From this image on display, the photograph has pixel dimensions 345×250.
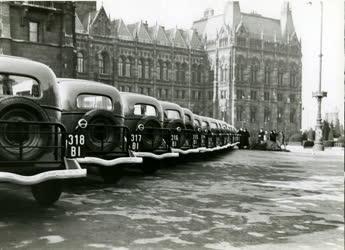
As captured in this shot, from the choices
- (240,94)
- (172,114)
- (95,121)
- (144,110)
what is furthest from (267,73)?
(95,121)

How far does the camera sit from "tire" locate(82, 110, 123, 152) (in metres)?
9.59

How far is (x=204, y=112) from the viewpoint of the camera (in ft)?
278

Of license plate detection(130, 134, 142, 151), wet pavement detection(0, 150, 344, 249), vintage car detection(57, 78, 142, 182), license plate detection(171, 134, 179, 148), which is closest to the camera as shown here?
→ wet pavement detection(0, 150, 344, 249)

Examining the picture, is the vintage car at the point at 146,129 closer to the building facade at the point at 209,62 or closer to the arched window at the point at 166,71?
the building facade at the point at 209,62

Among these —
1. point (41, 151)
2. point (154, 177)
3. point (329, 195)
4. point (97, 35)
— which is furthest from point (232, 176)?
point (97, 35)

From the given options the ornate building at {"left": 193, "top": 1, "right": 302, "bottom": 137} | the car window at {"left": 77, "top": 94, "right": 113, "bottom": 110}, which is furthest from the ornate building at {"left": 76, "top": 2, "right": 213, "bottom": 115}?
the car window at {"left": 77, "top": 94, "right": 113, "bottom": 110}

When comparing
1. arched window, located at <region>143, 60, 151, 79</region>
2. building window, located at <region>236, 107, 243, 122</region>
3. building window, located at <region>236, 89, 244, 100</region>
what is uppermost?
arched window, located at <region>143, 60, 151, 79</region>

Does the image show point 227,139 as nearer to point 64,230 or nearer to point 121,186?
point 121,186

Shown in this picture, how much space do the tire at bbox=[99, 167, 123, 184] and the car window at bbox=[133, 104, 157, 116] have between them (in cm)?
226

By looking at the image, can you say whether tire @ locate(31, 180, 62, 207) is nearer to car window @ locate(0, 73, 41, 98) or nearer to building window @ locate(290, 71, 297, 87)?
car window @ locate(0, 73, 41, 98)

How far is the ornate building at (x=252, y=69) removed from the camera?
82875mm

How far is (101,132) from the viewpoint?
9.80 meters

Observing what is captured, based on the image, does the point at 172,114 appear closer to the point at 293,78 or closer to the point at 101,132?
the point at 101,132

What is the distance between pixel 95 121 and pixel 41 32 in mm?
25418
